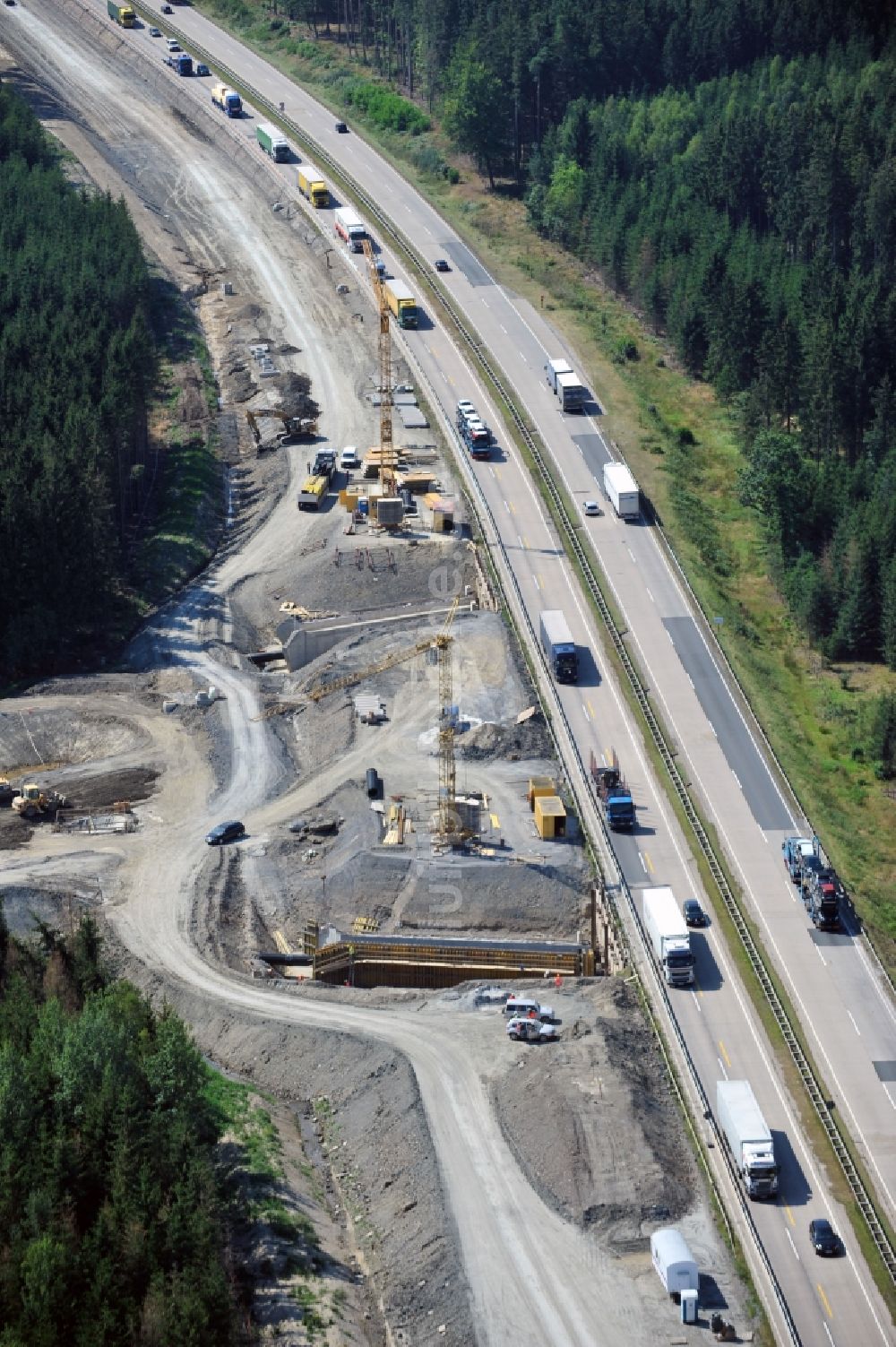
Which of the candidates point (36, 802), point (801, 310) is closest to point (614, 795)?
point (36, 802)

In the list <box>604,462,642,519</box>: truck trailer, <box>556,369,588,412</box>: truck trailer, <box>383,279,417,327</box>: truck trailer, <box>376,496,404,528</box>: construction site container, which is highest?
<box>383,279,417,327</box>: truck trailer

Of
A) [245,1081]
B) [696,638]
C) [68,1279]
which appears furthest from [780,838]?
[68,1279]

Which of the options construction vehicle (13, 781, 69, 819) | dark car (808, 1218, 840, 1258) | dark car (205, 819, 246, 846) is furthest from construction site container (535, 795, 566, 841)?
dark car (808, 1218, 840, 1258)

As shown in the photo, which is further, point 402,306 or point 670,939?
point 402,306

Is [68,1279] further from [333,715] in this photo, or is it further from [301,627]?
→ [301,627]

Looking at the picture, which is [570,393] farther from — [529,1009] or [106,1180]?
[106,1180]

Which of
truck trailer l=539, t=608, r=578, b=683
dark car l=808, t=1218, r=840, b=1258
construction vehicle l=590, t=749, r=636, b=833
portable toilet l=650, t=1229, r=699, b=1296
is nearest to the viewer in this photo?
portable toilet l=650, t=1229, r=699, b=1296

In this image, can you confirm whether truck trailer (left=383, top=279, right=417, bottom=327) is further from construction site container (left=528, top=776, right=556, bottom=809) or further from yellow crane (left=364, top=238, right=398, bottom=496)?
construction site container (left=528, top=776, right=556, bottom=809)
